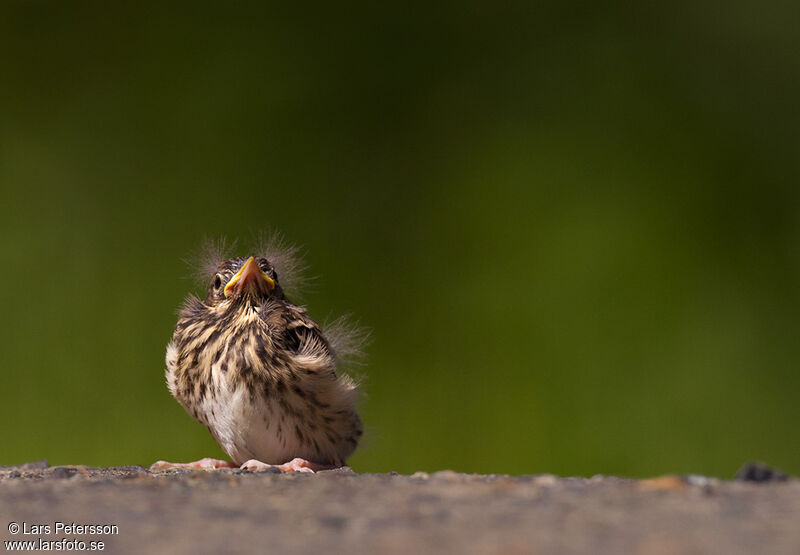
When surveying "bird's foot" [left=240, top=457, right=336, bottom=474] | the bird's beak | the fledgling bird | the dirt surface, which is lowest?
the dirt surface

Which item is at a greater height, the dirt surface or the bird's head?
the bird's head

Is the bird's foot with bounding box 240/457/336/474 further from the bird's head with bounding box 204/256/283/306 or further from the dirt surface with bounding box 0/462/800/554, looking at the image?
the dirt surface with bounding box 0/462/800/554

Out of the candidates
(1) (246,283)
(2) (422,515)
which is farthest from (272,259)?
(2) (422,515)

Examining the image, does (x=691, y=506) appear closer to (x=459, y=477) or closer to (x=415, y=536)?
(x=415, y=536)

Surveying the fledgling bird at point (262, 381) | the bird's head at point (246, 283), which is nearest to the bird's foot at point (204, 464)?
the fledgling bird at point (262, 381)

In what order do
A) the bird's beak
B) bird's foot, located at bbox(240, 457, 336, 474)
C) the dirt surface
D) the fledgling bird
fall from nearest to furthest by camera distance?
the dirt surface
bird's foot, located at bbox(240, 457, 336, 474)
the fledgling bird
the bird's beak

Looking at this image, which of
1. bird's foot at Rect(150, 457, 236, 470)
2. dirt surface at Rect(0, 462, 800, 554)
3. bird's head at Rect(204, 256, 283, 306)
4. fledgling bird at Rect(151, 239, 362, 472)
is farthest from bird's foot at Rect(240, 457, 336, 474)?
dirt surface at Rect(0, 462, 800, 554)

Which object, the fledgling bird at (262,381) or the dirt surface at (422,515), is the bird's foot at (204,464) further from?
the dirt surface at (422,515)

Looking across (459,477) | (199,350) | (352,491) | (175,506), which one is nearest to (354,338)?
(199,350)
